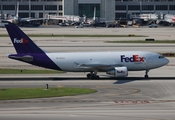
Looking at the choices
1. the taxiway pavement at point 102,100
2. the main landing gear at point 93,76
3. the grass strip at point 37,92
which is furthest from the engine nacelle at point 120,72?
the grass strip at point 37,92

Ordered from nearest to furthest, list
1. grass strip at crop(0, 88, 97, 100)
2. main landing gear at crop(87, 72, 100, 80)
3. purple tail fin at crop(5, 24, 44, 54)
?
1. grass strip at crop(0, 88, 97, 100)
2. purple tail fin at crop(5, 24, 44, 54)
3. main landing gear at crop(87, 72, 100, 80)

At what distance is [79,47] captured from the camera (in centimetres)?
11600

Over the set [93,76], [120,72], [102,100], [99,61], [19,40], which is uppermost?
[19,40]

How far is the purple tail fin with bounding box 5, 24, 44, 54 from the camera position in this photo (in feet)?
220

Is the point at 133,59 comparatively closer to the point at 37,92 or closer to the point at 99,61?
the point at 99,61

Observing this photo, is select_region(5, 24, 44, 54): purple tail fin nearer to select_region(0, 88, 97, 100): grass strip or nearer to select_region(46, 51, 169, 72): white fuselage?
select_region(46, 51, 169, 72): white fuselage

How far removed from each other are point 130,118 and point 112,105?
6.55m

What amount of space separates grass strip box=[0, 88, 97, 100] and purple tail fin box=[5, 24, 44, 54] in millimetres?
9927

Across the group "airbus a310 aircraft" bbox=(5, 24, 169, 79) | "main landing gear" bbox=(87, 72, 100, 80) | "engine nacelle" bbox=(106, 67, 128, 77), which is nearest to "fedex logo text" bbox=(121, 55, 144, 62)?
"airbus a310 aircraft" bbox=(5, 24, 169, 79)

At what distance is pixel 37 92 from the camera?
56.3 meters

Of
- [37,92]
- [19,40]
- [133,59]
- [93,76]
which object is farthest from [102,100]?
[19,40]

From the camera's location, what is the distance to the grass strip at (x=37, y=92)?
5394cm

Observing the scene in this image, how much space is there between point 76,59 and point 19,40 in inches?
295

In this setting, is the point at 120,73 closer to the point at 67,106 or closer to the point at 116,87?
the point at 116,87
